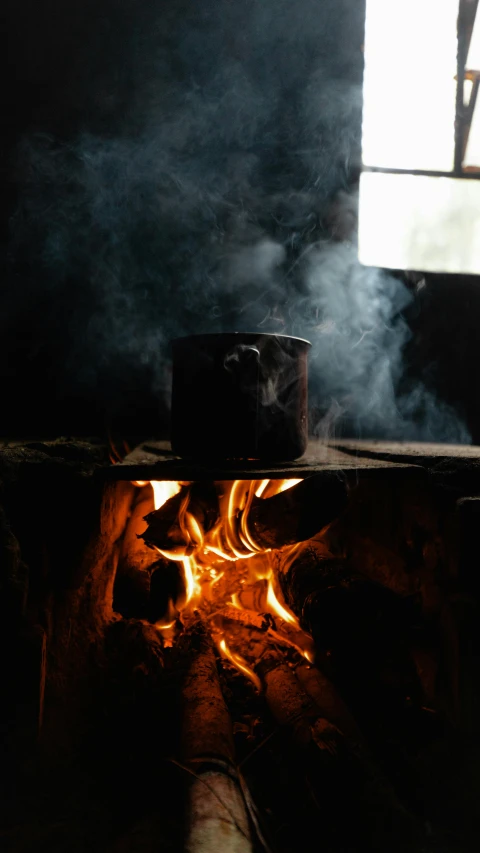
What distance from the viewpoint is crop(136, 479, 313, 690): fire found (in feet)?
5.72

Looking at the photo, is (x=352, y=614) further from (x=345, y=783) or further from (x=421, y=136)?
(x=421, y=136)

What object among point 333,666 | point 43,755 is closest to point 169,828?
point 43,755

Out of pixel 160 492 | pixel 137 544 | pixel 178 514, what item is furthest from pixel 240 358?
pixel 137 544

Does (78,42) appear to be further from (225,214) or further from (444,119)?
(444,119)

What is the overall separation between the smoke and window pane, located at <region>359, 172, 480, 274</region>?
13 centimetres

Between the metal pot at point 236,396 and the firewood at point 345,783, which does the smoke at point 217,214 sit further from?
the firewood at point 345,783

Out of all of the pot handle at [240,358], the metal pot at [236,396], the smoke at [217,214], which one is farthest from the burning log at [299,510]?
the smoke at [217,214]

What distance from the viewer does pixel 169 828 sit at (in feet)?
4.07

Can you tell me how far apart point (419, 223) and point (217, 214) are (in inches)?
50.1

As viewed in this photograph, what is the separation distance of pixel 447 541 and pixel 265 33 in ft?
10.1

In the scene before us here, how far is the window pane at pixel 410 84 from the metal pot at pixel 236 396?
87.3 inches

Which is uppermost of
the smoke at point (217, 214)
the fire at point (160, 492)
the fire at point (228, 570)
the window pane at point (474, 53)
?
the window pane at point (474, 53)

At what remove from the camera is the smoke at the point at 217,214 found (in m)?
2.87

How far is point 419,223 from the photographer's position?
3.15 m
